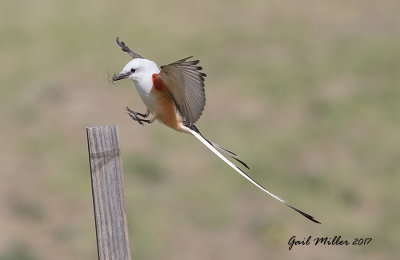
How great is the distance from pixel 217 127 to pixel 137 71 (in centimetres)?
769

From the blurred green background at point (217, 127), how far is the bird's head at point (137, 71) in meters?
5.15

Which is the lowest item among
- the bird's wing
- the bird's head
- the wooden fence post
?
the wooden fence post

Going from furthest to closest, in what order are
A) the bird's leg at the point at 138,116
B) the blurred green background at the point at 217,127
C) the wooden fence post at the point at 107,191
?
1. the blurred green background at the point at 217,127
2. the bird's leg at the point at 138,116
3. the wooden fence post at the point at 107,191

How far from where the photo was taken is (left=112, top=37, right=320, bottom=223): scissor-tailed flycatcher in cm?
332

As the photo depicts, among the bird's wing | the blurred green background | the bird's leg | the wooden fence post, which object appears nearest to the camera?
the wooden fence post

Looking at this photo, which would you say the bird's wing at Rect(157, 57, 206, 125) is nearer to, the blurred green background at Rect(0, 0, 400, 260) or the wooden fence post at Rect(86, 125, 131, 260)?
the wooden fence post at Rect(86, 125, 131, 260)

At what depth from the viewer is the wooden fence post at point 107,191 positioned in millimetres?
2938

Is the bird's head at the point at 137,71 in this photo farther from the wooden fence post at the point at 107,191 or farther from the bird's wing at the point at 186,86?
the wooden fence post at the point at 107,191

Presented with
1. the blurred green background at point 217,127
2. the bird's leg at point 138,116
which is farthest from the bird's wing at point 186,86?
the blurred green background at point 217,127

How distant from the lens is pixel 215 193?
31.9 ft

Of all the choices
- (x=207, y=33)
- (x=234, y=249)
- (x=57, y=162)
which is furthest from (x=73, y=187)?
(x=207, y=33)

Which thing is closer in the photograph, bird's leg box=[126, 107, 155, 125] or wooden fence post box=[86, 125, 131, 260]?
wooden fence post box=[86, 125, 131, 260]

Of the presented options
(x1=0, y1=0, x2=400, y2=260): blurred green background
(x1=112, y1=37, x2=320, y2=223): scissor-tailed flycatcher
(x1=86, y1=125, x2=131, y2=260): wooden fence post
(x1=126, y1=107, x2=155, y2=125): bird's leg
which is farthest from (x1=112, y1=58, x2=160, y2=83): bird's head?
(x1=0, y1=0, x2=400, y2=260): blurred green background

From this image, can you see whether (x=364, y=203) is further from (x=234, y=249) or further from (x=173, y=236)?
(x=173, y=236)
